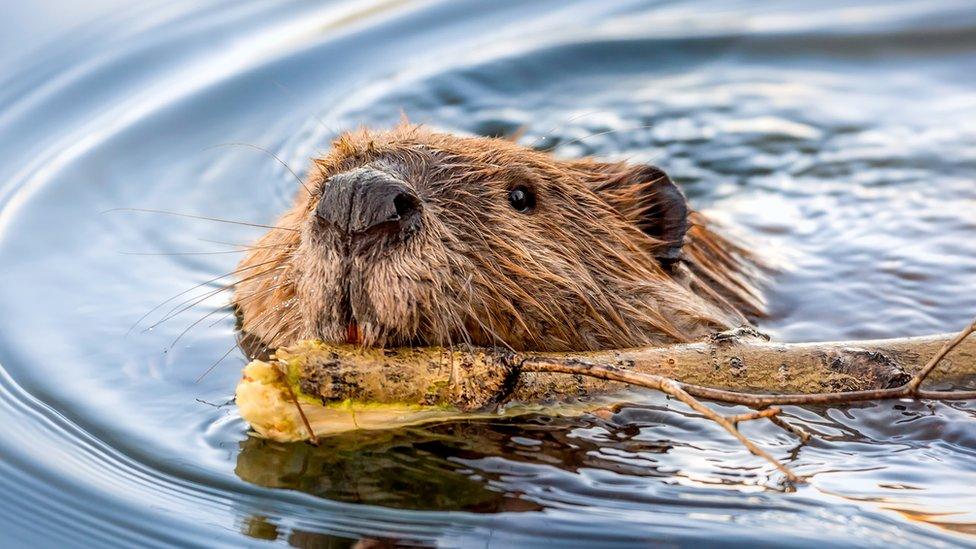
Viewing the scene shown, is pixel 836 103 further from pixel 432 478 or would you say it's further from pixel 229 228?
pixel 432 478

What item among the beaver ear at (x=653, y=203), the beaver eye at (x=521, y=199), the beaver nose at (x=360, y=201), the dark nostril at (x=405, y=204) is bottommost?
the beaver nose at (x=360, y=201)

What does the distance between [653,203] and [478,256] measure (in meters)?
1.07

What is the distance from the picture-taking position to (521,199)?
4.00m

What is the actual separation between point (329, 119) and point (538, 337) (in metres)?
3.65

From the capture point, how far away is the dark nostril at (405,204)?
3307mm

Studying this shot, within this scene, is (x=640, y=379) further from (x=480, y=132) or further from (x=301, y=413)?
(x=480, y=132)

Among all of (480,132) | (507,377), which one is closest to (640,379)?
(507,377)

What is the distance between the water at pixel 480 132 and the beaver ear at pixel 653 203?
655 millimetres

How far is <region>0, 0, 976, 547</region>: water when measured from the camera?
10.8ft

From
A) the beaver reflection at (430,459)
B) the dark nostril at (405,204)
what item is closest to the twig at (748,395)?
the beaver reflection at (430,459)

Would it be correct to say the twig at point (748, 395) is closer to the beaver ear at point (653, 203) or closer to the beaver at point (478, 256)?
the beaver at point (478, 256)

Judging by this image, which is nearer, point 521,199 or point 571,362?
point 571,362

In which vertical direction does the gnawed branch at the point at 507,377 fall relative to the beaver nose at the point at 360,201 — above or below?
below

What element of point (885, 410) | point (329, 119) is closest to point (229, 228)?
point (329, 119)
